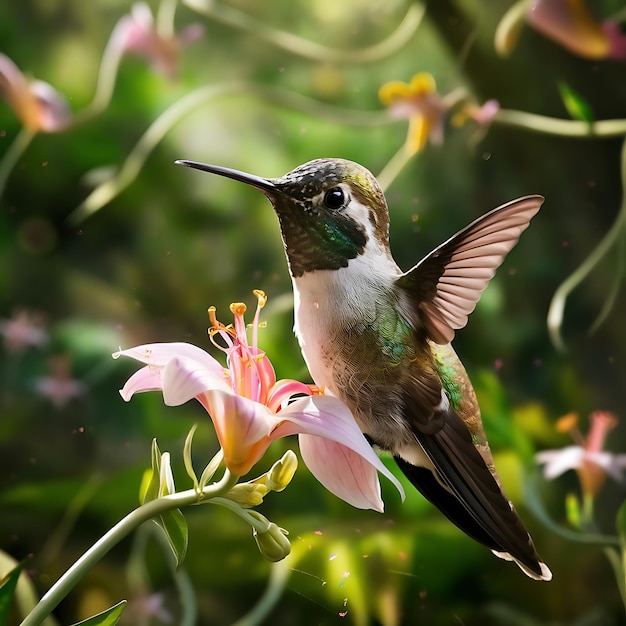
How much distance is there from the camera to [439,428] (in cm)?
44

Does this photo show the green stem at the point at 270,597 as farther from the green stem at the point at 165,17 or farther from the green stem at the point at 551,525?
the green stem at the point at 165,17

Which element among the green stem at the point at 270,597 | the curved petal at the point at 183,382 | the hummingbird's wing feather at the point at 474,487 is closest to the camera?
the curved petal at the point at 183,382

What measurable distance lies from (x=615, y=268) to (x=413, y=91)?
1.10 feet

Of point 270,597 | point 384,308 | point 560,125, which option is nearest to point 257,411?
point 384,308

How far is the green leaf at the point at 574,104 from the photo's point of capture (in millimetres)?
937

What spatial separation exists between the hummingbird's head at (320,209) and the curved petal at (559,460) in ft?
1.95

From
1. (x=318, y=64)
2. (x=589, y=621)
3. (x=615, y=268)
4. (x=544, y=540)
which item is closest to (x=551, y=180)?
(x=615, y=268)

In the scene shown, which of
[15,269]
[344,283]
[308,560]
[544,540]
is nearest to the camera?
[344,283]

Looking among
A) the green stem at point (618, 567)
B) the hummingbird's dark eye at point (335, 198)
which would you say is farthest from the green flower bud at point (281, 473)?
the green stem at point (618, 567)

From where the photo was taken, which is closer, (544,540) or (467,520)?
(467,520)

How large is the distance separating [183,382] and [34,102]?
0.58 m

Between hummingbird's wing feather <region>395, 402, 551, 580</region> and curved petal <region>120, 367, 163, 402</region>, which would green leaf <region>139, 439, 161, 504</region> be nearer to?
curved petal <region>120, 367, 163, 402</region>

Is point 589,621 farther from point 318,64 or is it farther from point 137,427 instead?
point 318,64

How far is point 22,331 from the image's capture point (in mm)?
812
